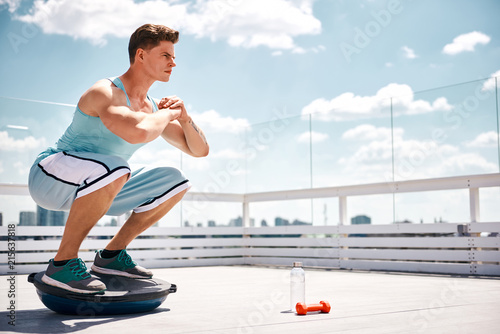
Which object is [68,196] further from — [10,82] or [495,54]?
[495,54]

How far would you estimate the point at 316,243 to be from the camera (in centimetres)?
675

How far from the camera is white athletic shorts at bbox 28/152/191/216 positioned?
231cm

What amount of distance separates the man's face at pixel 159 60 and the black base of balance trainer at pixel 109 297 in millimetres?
942

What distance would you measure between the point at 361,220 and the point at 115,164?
443 cm

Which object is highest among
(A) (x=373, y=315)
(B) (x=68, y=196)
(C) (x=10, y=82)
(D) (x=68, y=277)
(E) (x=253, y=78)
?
(E) (x=253, y=78)

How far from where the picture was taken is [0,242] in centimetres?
589

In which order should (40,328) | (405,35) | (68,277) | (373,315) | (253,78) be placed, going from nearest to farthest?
(40,328)
(68,277)
(373,315)
(405,35)
(253,78)

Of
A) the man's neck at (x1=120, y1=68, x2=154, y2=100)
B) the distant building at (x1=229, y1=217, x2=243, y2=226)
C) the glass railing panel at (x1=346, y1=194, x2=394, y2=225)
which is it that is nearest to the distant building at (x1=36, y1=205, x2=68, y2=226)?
the distant building at (x1=229, y1=217, x2=243, y2=226)

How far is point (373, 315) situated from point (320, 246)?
→ 165 inches

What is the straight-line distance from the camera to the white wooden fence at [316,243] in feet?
17.7

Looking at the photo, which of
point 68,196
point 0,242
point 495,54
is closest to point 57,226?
point 0,242

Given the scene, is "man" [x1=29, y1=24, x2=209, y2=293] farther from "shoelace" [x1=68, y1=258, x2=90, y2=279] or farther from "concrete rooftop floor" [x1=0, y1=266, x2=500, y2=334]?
"concrete rooftop floor" [x1=0, y1=266, x2=500, y2=334]

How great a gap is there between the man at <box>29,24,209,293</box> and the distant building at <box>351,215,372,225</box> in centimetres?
390

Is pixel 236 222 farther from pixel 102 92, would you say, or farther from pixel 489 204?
pixel 102 92
